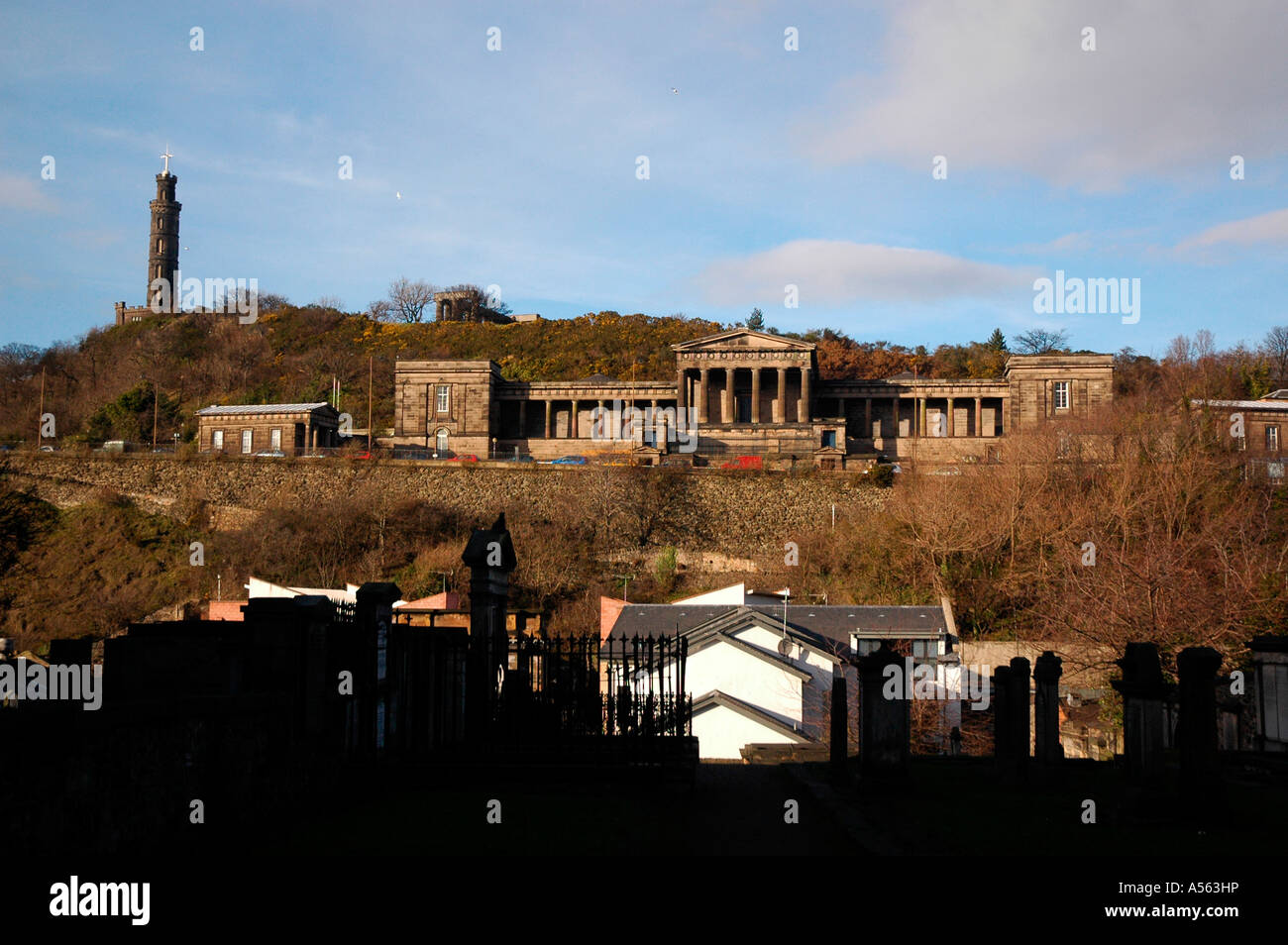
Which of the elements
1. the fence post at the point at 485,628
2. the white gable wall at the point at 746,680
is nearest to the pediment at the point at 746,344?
Result: the white gable wall at the point at 746,680

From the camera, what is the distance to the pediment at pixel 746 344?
77.9 m

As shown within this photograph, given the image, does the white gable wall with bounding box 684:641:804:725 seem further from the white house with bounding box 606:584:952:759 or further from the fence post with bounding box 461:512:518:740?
the fence post with bounding box 461:512:518:740

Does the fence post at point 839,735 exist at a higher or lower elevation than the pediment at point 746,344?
lower

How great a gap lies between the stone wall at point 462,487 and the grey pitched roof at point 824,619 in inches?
711

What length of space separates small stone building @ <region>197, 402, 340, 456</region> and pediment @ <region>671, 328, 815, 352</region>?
26087 mm

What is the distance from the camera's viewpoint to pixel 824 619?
135 ft

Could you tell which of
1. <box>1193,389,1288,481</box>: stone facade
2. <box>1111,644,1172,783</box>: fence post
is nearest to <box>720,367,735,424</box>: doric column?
<box>1193,389,1288,481</box>: stone facade

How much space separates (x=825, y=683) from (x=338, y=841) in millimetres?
27389

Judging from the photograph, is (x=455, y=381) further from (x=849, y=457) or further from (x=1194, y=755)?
(x=1194, y=755)

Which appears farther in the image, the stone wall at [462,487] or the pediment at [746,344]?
the pediment at [746,344]

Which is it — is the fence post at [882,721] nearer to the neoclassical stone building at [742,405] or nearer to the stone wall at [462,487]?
the stone wall at [462,487]
